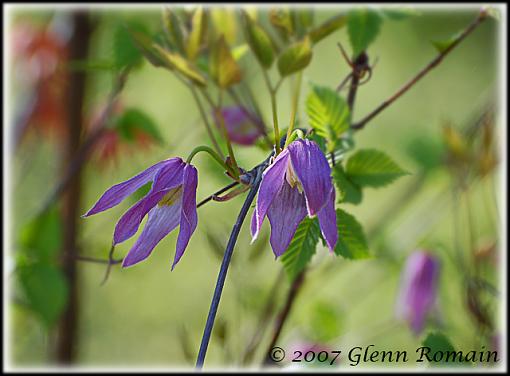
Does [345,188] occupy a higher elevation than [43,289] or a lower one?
higher

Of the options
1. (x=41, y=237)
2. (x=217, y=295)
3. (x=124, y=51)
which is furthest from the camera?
(x=41, y=237)

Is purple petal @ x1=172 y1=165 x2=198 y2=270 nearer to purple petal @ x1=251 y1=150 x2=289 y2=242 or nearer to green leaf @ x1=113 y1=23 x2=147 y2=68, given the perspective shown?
purple petal @ x1=251 y1=150 x2=289 y2=242

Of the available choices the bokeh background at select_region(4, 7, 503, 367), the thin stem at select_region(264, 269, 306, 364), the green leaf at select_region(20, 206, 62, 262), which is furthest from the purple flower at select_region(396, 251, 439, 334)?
the green leaf at select_region(20, 206, 62, 262)

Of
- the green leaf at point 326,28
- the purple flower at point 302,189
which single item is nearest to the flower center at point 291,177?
the purple flower at point 302,189

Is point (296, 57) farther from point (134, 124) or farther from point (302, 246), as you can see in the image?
point (134, 124)

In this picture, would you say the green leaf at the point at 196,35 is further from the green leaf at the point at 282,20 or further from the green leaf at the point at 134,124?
the green leaf at the point at 134,124

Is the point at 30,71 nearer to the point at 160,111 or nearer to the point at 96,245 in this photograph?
the point at 96,245

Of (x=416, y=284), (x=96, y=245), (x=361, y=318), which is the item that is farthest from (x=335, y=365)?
(x=361, y=318)

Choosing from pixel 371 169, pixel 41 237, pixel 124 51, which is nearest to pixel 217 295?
pixel 371 169
